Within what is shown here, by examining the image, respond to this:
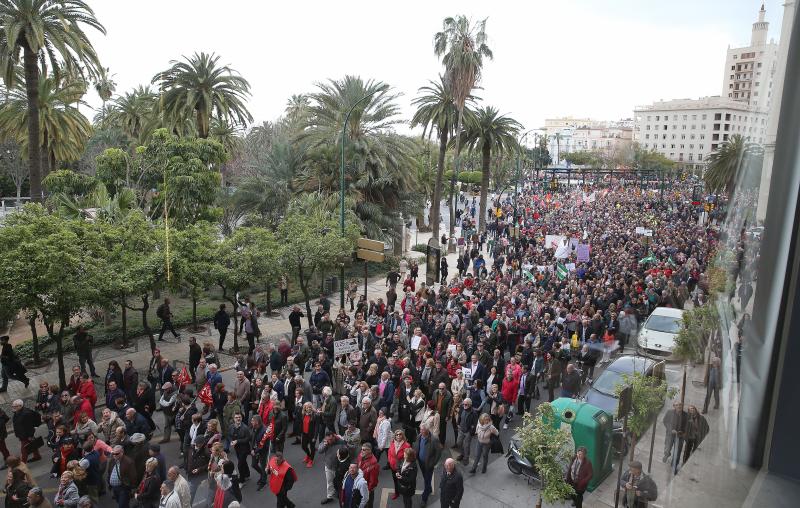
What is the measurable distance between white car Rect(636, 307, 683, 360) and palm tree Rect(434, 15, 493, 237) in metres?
19.3

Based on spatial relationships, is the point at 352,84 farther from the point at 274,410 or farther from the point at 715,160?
the point at 715,160

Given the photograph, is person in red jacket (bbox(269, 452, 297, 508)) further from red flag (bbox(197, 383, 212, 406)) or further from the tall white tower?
the tall white tower

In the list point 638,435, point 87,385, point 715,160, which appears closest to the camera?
point 715,160

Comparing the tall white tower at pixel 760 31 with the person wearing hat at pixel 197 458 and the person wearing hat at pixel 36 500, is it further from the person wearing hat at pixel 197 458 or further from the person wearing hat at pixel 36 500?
the person wearing hat at pixel 197 458

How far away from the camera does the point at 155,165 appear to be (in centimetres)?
2542

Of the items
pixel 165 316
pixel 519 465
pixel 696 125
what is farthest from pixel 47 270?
pixel 696 125

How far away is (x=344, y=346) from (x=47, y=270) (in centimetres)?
673

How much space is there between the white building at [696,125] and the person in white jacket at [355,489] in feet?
18.5

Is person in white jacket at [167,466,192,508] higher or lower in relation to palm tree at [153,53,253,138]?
lower

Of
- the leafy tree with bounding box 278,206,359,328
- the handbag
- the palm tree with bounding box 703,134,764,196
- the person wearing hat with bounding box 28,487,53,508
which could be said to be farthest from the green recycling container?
the leafy tree with bounding box 278,206,359,328

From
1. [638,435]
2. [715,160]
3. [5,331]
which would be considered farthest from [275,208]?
[715,160]

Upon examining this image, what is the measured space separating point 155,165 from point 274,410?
1915 centimetres

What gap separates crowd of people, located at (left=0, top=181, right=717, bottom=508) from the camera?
27.1ft

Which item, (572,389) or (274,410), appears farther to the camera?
(572,389)
